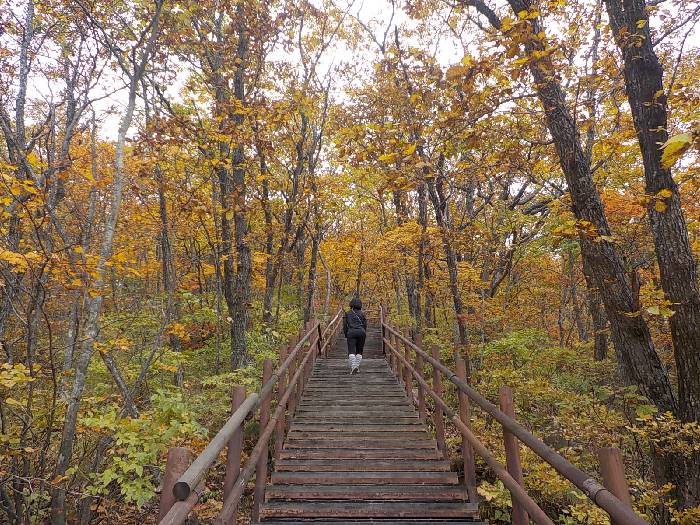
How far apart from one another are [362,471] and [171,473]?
10.9 feet

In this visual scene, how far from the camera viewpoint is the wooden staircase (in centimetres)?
372

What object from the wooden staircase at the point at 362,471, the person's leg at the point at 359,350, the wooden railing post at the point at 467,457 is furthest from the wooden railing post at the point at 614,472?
the person's leg at the point at 359,350

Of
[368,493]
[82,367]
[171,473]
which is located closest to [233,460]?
[171,473]

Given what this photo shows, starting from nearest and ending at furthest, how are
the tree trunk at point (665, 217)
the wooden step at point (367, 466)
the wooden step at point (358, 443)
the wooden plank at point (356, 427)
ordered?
the tree trunk at point (665, 217), the wooden step at point (367, 466), the wooden step at point (358, 443), the wooden plank at point (356, 427)

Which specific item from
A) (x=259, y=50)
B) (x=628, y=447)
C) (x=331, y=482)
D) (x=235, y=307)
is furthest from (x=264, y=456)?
(x=259, y=50)

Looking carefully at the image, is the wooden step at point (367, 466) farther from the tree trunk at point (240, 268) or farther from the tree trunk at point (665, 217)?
the tree trunk at point (240, 268)

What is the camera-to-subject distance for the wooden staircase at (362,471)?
146 inches

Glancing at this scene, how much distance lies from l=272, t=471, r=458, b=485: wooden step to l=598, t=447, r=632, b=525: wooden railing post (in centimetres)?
297

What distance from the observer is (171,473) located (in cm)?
171

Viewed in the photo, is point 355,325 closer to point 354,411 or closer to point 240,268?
point 240,268

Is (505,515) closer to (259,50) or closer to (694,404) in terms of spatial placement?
(694,404)

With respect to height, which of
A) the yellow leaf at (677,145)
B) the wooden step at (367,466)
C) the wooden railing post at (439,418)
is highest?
the yellow leaf at (677,145)

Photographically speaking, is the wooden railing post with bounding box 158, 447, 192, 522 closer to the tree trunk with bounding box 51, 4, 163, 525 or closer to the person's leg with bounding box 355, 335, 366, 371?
the tree trunk with bounding box 51, 4, 163, 525

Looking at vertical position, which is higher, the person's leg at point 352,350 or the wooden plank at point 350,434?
the person's leg at point 352,350
